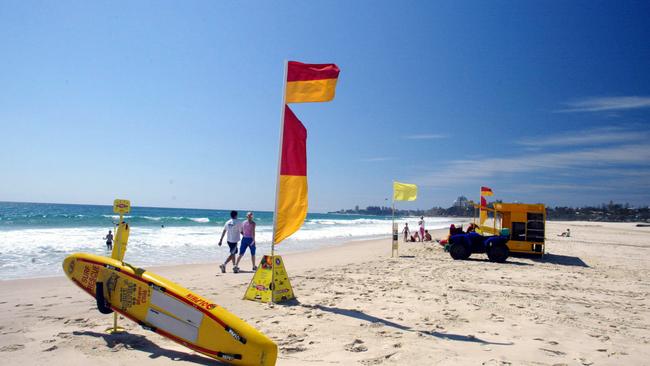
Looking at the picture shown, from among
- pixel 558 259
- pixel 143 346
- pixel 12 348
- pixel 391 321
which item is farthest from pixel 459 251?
pixel 12 348

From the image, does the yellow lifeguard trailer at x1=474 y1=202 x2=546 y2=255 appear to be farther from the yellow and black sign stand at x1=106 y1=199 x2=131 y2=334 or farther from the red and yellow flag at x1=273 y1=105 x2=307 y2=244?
the yellow and black sign stand at x1=106 y1=199 x2=131 y2=334

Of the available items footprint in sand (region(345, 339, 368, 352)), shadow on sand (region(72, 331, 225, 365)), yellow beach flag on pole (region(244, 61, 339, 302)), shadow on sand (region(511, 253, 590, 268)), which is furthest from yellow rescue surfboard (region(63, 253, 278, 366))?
shadow on sand (region(511, 253, 590, 268))

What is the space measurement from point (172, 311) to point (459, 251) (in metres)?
10.6

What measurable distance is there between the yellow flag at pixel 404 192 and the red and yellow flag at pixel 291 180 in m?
8.27

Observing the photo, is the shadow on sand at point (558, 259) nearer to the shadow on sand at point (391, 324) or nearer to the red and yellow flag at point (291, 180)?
the shadow on sand at point (391, 324)

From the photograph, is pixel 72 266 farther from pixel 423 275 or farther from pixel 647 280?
Answer: pixel 647 280

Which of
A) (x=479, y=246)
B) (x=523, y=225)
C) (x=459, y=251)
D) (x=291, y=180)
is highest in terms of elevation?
(x=291, y=180)

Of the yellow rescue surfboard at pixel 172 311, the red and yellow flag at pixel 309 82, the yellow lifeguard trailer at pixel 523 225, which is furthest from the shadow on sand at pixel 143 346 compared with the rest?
the yellow lifeguard trailer at pixel 523 225

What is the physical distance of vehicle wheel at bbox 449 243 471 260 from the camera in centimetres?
1247

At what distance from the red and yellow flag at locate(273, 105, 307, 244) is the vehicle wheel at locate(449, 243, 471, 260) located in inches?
313

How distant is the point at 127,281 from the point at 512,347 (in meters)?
4.56

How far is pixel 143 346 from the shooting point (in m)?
4.16

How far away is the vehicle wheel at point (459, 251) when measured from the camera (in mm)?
12469

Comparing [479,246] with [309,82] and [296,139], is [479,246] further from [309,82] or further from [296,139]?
[309,82]
